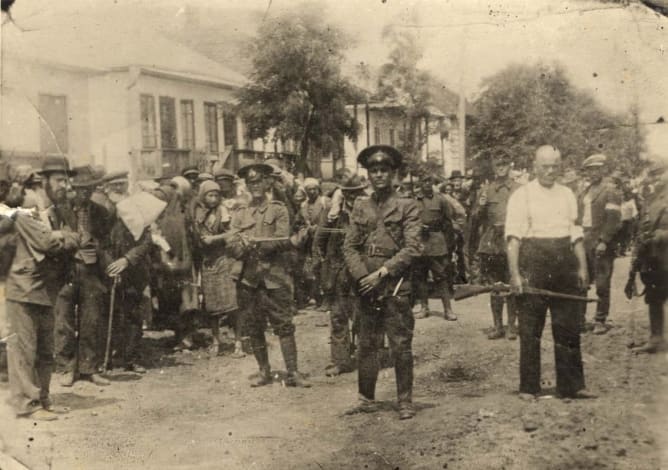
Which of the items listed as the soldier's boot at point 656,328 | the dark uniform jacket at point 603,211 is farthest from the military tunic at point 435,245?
the soldier's boot at point 656,328

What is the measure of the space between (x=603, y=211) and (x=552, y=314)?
2.51ft

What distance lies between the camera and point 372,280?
471 centimetres

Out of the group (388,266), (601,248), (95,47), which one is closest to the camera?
(388,266)

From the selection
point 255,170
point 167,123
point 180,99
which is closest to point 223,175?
point 255,170

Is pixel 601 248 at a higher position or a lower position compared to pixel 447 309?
higher

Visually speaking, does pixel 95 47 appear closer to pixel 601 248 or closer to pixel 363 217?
pixel 363 217

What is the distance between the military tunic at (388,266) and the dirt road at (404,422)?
1.38 ft

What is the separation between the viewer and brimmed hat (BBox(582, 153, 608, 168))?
4.77m

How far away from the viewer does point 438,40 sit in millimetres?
4734

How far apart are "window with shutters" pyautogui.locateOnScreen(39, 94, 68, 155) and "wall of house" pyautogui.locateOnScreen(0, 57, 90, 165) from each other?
3 cm

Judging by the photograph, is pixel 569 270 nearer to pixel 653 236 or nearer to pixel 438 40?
pixel 653 236

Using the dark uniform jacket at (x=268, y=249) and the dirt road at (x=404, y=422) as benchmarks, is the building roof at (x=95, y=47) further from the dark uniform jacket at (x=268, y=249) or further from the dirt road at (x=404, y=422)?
the dirt road at (x=404, y=422)

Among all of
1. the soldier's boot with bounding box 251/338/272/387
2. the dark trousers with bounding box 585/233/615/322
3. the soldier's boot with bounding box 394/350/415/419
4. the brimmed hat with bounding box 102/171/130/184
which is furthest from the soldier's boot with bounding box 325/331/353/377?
the brimmed hat with bounding box 102/171/130/184

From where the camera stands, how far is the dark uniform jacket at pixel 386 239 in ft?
15.6
